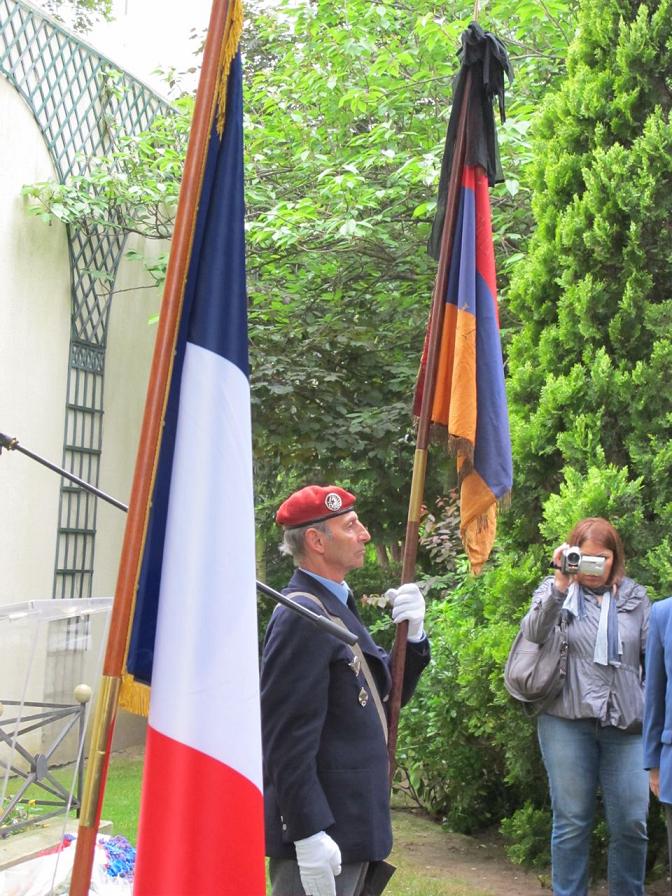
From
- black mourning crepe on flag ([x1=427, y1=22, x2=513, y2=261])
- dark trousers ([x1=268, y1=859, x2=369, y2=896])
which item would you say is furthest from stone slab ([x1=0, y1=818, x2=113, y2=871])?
black mourning crepe on flag ([x1=427, y1=22, x2=513, y2=261])

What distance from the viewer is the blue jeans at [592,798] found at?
4.80 m

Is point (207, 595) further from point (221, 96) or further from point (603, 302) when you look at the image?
point (603, 302)

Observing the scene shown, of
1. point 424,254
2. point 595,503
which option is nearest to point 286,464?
point 424,254

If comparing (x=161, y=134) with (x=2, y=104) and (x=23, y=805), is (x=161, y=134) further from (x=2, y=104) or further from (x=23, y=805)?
(x=23, y=805)

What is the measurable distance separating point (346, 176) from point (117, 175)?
230 cm

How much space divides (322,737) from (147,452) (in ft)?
4.75

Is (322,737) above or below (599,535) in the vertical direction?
below

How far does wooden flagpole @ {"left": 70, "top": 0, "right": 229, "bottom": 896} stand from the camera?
2.17 metres

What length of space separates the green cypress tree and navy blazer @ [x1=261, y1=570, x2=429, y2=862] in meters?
2.53

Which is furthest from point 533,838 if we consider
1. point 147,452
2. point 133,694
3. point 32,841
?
point 147,452

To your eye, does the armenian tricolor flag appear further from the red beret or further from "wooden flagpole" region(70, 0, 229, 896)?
"wooden flagpole" region(70, 0, 229, 896)

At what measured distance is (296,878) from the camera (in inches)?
129

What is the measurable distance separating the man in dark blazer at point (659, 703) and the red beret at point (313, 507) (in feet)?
5.06

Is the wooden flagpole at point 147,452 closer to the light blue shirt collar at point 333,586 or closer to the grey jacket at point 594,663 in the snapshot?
the light blue shirt collar at point 333,586
